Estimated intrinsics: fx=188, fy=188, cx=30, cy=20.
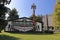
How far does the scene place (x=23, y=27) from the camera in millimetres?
54344

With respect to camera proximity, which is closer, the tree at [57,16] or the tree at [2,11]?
the tree at [2,11]

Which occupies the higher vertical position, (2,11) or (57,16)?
(2,11)

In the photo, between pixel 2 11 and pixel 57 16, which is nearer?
pixel 2 11

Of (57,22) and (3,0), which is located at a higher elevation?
(3,0)

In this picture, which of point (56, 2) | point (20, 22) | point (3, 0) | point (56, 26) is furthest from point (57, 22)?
point (3, 0)

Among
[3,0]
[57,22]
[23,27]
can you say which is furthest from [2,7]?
[57,22]

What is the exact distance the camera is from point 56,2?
60.1 m

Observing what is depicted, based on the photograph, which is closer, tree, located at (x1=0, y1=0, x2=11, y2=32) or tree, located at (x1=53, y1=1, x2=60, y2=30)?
tree, located at (x1=0, y1=0, x2=11, y2=32)

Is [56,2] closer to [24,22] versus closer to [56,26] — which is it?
[56,26]

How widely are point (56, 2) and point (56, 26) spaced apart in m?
8.14

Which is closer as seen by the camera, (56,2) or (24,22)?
(24,22)

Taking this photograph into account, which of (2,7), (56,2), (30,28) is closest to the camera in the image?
(2,7)

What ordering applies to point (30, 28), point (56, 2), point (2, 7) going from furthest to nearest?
1. point (56, 2)
2. point (30, 28)
3. point (2, 7)

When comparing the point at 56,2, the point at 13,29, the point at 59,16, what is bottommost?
the point at 13,29
